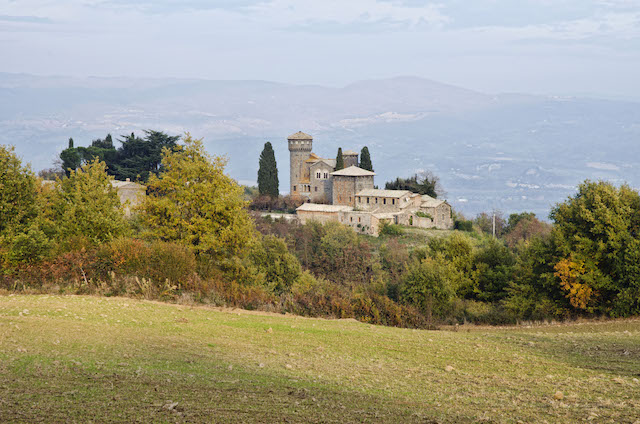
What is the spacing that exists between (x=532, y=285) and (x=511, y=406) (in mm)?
15431

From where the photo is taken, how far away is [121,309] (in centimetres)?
1123

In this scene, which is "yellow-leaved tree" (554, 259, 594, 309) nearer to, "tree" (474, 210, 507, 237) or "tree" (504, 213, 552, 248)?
"tree" (504, 213, 552, 248)

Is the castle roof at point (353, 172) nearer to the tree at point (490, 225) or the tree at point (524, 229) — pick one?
the tree at point (490, 225)

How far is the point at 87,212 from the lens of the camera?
772 inches

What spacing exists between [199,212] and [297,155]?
5045 cm

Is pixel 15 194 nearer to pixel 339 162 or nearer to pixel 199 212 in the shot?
pixel 199 212

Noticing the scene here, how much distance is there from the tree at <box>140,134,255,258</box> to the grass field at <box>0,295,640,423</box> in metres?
7.65

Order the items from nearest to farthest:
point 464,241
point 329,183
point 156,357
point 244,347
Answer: point 156,357
point 244,347
point 464,241
point 329,183

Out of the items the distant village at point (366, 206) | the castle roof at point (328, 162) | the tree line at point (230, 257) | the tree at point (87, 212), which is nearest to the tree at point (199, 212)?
the tree line at point (230, 257)

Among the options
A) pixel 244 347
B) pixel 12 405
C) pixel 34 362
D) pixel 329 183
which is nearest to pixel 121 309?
pixel 244 347

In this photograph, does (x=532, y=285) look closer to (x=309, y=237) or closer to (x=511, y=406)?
(x=511, y=406)

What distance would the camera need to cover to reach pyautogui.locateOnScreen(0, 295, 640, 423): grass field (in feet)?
19.4

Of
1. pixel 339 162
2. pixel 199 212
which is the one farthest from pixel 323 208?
pixel 199 212

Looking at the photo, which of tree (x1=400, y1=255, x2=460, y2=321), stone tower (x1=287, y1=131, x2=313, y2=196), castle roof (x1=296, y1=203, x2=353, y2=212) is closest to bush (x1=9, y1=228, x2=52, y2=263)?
tree (x1=400, y1=255, x2=460, y2=321)
